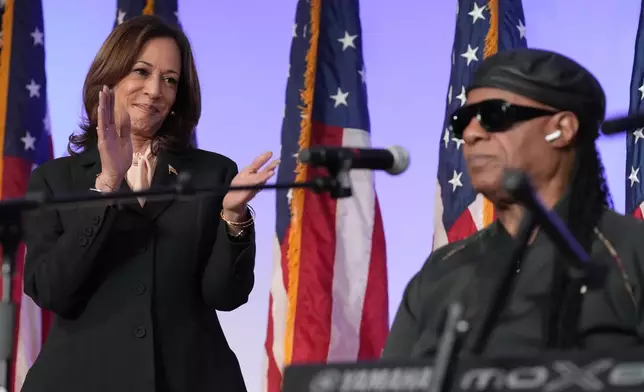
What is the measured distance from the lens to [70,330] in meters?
2.39

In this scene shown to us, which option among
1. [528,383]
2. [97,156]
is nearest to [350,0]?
[97,156]

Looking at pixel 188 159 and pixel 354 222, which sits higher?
pixel 188 159

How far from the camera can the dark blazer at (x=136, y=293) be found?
7.64 feet

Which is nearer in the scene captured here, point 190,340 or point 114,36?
point 190,340

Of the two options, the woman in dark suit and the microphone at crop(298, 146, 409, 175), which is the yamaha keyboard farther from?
the woman in dark suit

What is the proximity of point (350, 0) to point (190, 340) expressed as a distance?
6.42ft

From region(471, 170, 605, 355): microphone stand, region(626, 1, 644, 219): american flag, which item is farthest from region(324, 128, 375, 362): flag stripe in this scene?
region(471, 170, 605, 355): microphone stand

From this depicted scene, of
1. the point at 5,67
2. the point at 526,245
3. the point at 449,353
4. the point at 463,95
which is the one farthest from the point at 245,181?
the point at 5,67

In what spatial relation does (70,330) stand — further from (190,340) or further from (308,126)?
(308,126)

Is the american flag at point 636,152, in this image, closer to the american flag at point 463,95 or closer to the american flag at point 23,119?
the american flag at point 463,95

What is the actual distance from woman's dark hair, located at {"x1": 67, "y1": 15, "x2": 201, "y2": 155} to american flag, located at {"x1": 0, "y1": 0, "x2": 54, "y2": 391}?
1.40 metres

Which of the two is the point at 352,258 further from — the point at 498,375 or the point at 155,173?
the point at 498,375

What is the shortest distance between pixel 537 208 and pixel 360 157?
1.22 feet

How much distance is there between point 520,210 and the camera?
1.83m
